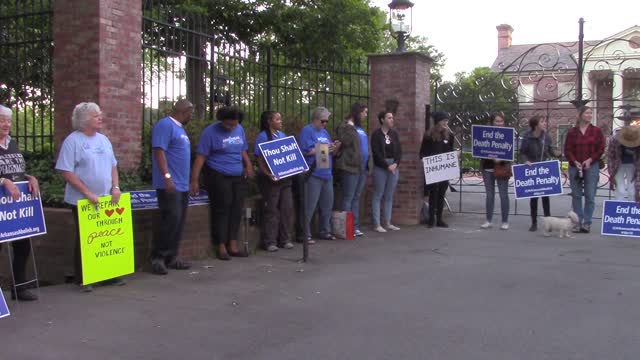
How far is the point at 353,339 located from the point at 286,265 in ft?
9.64

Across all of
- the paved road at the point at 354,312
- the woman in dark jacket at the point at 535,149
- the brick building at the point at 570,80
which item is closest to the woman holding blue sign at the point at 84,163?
the paved road at the point at 354,312

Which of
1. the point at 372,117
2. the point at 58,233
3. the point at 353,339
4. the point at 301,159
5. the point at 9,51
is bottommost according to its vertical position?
the point at 353,339

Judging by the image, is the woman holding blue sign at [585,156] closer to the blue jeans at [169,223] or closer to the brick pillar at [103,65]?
the blue jeans at [169,223]

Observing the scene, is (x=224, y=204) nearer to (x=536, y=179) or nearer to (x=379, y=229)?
(x=379, y=229)

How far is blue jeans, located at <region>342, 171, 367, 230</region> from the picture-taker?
10.0 meters

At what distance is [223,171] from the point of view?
26.0 feet

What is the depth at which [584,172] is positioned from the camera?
1047 cm

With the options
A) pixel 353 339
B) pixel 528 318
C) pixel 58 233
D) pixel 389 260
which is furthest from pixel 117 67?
pixel 528 318

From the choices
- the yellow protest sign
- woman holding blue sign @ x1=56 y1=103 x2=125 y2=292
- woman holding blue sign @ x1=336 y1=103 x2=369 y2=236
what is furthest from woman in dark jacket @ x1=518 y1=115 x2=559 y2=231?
woman holding blue sign @ x1=56 y1=103 x2=125 y2=292

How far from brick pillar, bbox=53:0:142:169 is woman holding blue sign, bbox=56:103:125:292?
1.46 m

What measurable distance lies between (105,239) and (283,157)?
8.41 ft

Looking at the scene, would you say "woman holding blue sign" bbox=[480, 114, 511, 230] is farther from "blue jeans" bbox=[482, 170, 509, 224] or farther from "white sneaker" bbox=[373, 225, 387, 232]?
"white sneaker" bbox=[373, 225, 387, 232]

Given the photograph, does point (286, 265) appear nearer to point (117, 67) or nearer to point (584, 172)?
point (117, 67)

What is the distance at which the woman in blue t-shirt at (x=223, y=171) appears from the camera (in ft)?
25.8
